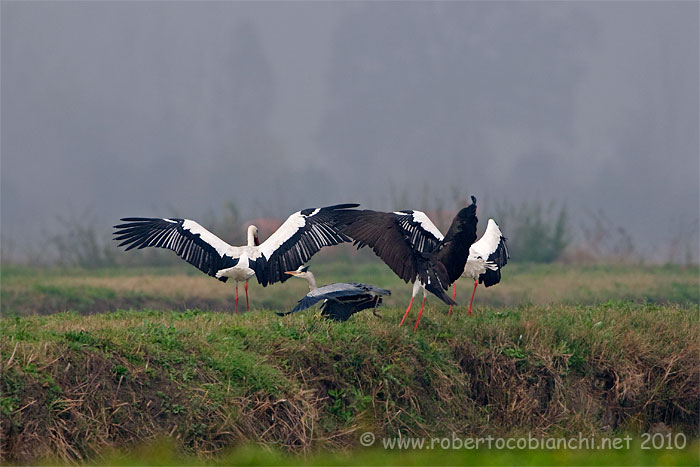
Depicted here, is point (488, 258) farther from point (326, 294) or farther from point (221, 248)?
point (221, 248)

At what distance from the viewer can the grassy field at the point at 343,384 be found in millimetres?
7492

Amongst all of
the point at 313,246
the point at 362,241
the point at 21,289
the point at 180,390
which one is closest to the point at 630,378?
the point at 362,241

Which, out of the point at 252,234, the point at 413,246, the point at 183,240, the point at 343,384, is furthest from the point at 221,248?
the point at 343,384

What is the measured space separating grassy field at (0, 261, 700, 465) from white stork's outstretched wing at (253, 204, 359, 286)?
866mm

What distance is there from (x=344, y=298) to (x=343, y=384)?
1.41 metres

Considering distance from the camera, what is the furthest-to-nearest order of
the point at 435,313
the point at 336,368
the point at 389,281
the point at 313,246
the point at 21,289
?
the point at 389,281, the point at 21,289, the point at 313,246, the point at 435,313, the point at 336,368

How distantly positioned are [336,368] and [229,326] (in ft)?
4.22

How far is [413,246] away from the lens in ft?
33.8

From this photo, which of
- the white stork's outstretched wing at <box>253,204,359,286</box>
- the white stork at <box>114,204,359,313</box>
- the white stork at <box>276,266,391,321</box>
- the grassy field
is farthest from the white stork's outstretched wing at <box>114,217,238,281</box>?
the white stork at <box>276,266,391,321</box>

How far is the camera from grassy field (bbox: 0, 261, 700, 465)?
24.6 feet

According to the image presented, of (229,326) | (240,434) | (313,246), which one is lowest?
(240,434)

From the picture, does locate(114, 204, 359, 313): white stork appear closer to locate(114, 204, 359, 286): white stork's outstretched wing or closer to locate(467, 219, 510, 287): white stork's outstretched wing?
locate(114, 204, 359, 286): white stork's outstretched wing

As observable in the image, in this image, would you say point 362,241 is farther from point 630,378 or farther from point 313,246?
point 630,378

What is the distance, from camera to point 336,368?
30.0 feet
